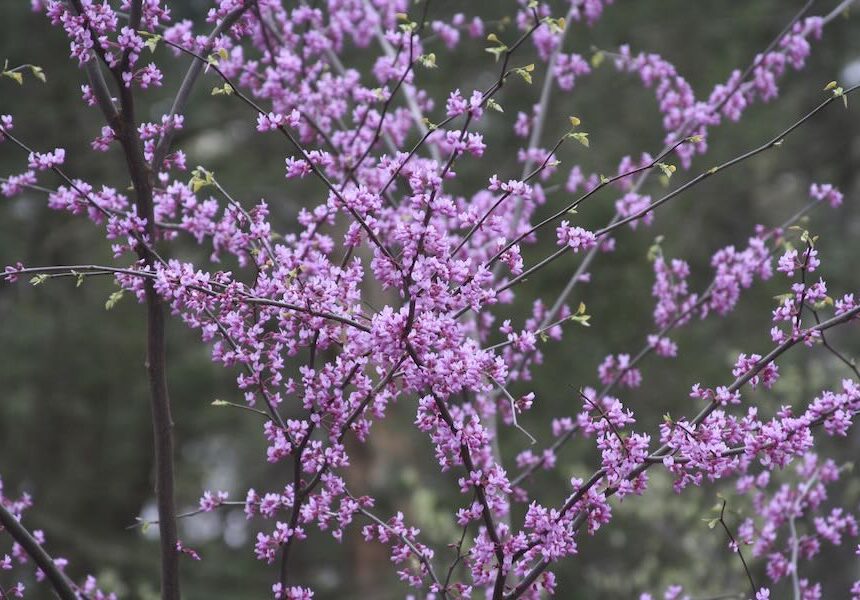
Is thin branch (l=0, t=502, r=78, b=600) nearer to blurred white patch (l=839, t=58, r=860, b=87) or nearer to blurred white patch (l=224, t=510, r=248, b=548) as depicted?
blurred white patch (l=839, t=58, r=860, b=87)

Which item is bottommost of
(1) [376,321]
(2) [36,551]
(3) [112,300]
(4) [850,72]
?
(2) [36,551]

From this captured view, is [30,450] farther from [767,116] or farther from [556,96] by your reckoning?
[767,116]

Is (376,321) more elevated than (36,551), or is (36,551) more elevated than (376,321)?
(376,321)

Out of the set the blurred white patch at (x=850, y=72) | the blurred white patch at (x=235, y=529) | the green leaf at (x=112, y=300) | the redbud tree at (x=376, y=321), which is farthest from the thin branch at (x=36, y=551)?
the blurred white patch at (x=235, y=529)

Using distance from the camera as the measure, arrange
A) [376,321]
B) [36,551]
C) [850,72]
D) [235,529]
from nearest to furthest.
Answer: [376,321] → [36,551] → [850,72] → [235,529]

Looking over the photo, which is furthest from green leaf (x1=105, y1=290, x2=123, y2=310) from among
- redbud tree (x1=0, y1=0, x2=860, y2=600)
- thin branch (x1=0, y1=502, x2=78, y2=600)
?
thin branch (x1=0, y1=502, x2=78, y2=600)

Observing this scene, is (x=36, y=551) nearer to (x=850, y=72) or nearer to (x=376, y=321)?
(x=376, y=321)

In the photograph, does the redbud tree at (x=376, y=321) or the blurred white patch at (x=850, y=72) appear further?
the blurred white patch at (x=850, y=72)

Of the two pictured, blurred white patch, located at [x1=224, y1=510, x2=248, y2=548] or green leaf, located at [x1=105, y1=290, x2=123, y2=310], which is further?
blurred white patch, located at [x1=224, y1=510, x2=248, y2=548]

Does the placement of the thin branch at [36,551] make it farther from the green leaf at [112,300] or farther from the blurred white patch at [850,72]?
the blurred white patch at [850,72]

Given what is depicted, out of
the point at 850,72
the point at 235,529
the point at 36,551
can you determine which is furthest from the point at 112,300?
the point at 235,529

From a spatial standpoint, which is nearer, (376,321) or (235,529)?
(376,321)

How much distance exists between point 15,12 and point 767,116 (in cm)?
744

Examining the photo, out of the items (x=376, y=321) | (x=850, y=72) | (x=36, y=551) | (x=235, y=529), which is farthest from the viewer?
(x=235, y=529)
